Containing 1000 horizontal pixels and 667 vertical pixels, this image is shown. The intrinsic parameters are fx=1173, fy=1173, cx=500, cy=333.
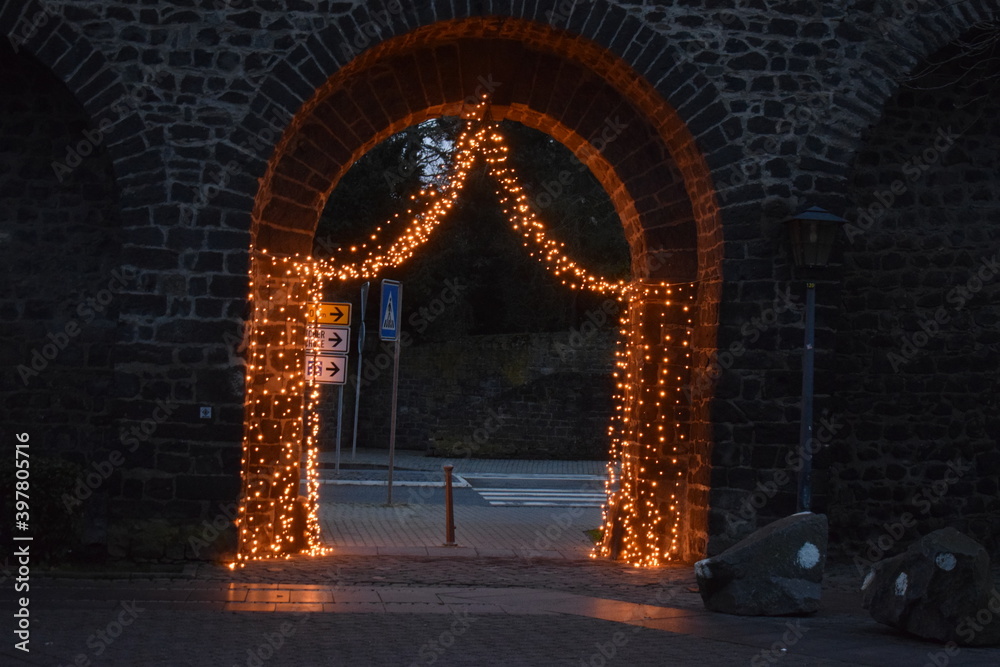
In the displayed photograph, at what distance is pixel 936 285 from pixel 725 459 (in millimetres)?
2679

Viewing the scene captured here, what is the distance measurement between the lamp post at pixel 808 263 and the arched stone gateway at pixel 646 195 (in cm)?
63

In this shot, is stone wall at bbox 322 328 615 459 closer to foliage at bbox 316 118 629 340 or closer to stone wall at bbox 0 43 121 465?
foliage at bbox 316 118 629 340

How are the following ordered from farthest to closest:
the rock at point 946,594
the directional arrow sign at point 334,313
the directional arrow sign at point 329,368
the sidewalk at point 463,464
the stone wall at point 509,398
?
the stone wall at point 509,398 → the sidewalk at point 463,464 → the directional arrow sign at point 334,313 → the directional arrow sign at point 329,368 → the rock at point 946,594

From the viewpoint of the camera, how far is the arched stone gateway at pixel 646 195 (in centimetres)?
884

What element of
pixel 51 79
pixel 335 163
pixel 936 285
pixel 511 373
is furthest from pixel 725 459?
pixel 511 373

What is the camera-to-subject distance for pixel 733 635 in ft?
22.0

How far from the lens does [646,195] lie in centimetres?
Result: 1047

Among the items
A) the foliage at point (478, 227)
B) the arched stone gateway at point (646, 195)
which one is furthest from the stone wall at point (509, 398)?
the arched stone gateway at point (646, 195)

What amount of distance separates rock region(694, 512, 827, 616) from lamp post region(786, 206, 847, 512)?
88 centimetres

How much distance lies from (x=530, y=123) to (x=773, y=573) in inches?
200

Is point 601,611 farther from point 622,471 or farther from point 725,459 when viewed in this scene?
point 622,471

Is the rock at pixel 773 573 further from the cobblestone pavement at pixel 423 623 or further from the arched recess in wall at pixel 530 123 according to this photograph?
the arched recess in wall at pixel 530 123

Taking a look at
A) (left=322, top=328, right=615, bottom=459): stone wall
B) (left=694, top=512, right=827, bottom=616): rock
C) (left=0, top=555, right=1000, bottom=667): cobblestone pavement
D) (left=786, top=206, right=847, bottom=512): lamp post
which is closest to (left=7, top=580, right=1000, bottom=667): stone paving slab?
(left=0, top=555, right=1000, bottom=667): cobblestone pavement

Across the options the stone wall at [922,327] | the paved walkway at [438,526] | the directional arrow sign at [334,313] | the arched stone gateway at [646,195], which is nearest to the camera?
the arched stone gateway at [646,195]
